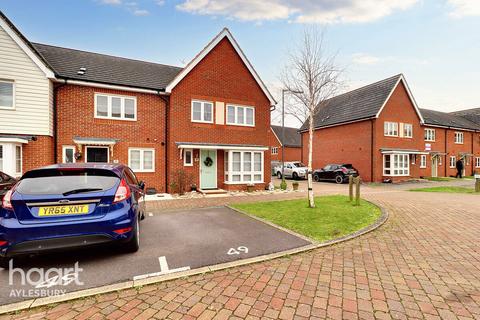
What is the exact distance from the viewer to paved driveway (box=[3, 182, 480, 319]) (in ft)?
9.01

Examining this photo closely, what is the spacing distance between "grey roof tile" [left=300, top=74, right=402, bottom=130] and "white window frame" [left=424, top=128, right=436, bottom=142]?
864 centimetres

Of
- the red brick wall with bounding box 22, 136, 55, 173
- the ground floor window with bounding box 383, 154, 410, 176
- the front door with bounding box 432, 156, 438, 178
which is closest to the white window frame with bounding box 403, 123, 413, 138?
the ground floor window with bounding box 383, 154, 410, 176

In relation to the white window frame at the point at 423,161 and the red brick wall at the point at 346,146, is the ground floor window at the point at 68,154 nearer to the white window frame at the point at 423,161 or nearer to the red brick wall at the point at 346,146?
the red brick wall at the point at 346,146

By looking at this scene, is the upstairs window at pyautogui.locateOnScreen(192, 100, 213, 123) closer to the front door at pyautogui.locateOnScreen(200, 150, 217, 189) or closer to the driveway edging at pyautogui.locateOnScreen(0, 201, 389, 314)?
the front door at pyautogui.locateOnScreen(200, 150, 217, 189)

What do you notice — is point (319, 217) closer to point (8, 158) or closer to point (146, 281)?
point (146, 281)

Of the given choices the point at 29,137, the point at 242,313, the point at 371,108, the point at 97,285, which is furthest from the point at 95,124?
the point at 371,108

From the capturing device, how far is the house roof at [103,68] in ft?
40.3

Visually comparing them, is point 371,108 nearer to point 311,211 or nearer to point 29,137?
point 311,211

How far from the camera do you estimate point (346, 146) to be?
23.9 meters

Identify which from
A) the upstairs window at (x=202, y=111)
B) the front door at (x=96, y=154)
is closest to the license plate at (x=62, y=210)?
the front door at (x=96, y=154)

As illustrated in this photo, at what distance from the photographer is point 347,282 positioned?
11.3 ft

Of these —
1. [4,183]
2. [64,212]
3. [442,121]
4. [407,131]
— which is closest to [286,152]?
[407,131]

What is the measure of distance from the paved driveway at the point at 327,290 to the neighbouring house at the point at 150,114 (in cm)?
1004

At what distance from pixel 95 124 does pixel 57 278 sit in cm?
1039
